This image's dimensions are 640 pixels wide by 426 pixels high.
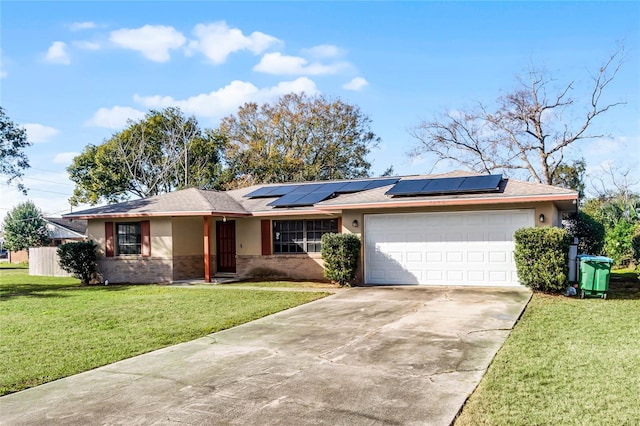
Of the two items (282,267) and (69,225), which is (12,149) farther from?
(69,225)

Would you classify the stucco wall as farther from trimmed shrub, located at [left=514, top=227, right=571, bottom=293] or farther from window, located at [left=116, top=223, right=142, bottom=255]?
trimmed shrub, located at [left=514, top=227, right=571, bottom=293]

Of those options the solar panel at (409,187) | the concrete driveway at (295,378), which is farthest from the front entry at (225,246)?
the concrete driveway at (295,378)

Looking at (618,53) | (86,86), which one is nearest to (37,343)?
(86,86)

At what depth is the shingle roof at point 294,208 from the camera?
1218cm

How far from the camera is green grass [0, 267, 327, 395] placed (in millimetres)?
6387

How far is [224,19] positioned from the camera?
13062mm

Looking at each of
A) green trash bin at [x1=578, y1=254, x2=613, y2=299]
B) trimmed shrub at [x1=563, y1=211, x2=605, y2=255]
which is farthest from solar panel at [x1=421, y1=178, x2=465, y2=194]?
trimmed shrub at [x1=563, y1=211, x2=605, y2=255]

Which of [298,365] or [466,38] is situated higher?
[466,38]

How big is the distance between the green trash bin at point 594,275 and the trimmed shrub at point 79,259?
16.0m

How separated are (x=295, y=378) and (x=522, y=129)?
100.0 feet

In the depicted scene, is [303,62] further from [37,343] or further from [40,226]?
[40,226]

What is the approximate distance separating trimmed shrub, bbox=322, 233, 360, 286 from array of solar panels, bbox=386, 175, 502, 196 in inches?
76.6

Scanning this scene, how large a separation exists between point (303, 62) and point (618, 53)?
17.6 m

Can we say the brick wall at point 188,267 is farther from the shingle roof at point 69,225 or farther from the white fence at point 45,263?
the shingle roof at point 69,225
